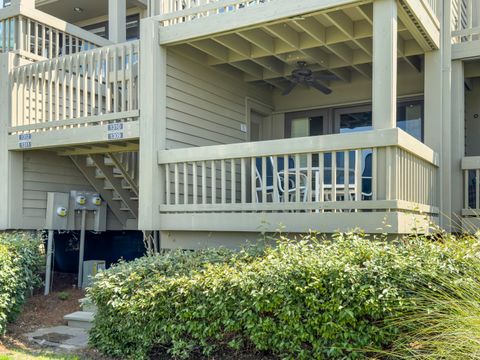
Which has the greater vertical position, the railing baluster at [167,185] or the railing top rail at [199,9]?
the railing top rail at [199,9]

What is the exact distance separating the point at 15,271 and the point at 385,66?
465 cm

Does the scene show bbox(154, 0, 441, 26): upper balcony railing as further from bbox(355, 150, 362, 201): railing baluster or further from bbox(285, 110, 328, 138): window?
bbox(285, 110, 328, 138): window

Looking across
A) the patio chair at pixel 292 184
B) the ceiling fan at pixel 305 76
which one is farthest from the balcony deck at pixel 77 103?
the ceiling fan at pixel 305 76

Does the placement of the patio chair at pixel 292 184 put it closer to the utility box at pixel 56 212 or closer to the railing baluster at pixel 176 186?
the railing baluster at pixel 176 186

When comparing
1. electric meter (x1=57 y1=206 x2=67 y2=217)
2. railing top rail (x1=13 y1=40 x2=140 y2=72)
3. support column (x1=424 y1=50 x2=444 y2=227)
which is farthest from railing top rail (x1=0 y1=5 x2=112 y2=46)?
support column (x1=424 y1=50 x2=444 y2=227)

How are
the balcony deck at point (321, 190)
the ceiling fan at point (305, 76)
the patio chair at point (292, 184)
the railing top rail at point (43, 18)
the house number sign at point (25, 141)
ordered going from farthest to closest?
the railing top rail at point (43, 18) < the house number sign at point (25, 141) < the ceiling fan at point (305, 76) < the patio chair at point (292, 184) < the balcony deck at point (321, 190)

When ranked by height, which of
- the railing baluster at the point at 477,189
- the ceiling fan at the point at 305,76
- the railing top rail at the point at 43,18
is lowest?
the railing baluster at the point at 477,189

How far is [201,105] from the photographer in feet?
23.9

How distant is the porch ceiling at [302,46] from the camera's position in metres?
6.20

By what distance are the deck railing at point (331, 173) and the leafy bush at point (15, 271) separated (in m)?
1.70

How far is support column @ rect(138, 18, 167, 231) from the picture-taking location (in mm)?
6352

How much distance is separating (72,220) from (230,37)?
3951 mm

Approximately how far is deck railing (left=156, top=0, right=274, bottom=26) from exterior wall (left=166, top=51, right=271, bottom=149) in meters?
0.47

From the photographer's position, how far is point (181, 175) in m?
6.83
